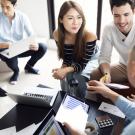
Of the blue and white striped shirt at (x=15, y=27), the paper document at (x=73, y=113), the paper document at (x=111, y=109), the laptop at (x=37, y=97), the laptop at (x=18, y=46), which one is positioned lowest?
the paper document at (x=111, y=109)

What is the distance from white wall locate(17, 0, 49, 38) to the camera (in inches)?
126

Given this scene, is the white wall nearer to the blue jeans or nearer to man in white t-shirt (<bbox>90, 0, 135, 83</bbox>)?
the blue jeans

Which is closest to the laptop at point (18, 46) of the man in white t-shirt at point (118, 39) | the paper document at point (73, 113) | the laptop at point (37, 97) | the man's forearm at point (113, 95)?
the man in white t-shirt at point (118, 39)

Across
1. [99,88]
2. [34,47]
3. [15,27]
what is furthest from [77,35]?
[15,27]

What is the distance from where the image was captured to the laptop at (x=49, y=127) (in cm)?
98

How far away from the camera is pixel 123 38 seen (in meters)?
1.82

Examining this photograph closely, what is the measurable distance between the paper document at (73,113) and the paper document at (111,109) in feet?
0.39

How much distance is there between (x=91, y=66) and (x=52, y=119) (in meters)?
0.97

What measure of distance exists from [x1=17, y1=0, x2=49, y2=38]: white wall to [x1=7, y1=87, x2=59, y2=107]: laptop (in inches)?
76.8

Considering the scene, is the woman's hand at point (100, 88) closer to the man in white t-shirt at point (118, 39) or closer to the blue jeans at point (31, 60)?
the man in white t-shirt at point (118, 39)

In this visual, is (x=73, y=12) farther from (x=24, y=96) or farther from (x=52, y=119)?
(x=52, y=119)

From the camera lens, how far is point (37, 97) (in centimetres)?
131

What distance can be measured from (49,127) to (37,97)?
0.31 metres

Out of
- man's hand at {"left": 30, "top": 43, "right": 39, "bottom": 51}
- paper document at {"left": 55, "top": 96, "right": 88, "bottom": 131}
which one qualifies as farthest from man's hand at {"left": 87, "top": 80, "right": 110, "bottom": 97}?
man's hand at {"left": 30, "top": 43, "right": 39, "bottom": 51}
